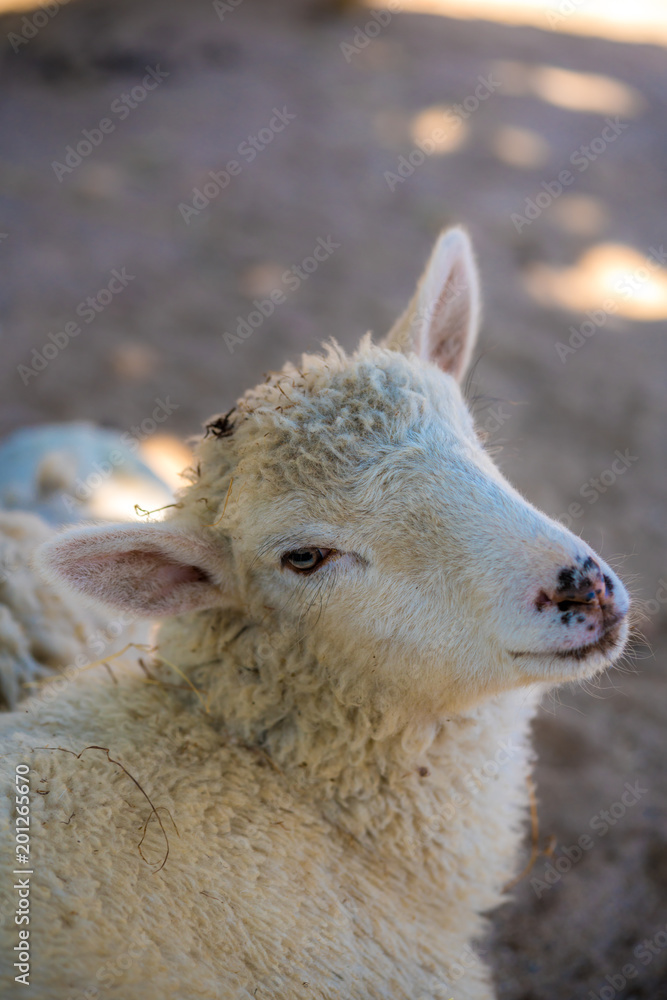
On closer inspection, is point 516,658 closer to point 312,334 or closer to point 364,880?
point 364,880

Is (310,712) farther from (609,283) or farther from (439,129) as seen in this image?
(439,129)

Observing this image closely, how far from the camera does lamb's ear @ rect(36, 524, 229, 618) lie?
2.11 meters

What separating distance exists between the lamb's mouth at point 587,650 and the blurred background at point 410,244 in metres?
1.28

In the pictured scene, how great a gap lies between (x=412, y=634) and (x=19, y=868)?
1161 mm

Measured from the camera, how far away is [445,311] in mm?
2844

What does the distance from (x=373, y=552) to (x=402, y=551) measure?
0.08 meters

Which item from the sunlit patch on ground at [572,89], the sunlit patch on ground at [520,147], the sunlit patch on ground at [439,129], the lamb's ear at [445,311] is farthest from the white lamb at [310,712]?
the sunlit patch on ground at [572,89]

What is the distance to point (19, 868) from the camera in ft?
6.30

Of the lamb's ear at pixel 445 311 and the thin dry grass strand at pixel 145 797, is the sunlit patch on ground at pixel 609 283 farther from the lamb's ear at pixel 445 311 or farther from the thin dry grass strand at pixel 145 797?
the thin dry grass strand at pixel 145 797

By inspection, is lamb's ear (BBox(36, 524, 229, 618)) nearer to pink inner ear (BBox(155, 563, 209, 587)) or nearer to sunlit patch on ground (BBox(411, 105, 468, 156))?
pink inner ear (BBox(155, 563, 209, 587))

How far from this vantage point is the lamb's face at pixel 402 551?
2010 millimetres

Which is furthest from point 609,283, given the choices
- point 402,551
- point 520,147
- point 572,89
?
point 402,551

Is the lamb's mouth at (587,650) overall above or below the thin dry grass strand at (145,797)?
above

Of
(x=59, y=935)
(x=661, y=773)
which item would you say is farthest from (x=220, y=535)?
(x=661, y=773)
